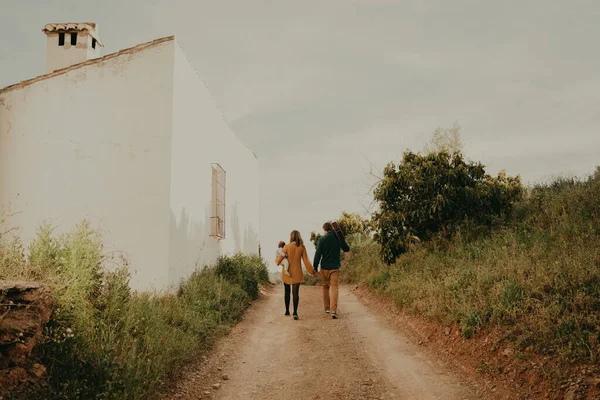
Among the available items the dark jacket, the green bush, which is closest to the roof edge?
the dark jacket

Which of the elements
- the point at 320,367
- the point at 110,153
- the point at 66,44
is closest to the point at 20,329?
the point at 320,367

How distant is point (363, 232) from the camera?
22203 millimetres

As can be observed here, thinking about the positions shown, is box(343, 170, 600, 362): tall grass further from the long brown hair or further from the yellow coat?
the long brown hair

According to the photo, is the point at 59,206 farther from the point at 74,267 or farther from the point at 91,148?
the point at 74,267

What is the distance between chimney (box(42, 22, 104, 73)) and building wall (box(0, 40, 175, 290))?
2808 millimetres

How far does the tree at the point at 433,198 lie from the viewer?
414 inches

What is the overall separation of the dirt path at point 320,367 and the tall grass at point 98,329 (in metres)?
0.45

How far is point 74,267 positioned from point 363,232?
1781 centimetres

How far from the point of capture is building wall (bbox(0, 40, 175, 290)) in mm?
8953

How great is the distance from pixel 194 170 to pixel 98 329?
5878 mm

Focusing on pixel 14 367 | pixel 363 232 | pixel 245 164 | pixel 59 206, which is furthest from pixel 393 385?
pixel 363 232

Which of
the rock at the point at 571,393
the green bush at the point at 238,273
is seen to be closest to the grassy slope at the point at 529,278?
the rock at the point at 571,393

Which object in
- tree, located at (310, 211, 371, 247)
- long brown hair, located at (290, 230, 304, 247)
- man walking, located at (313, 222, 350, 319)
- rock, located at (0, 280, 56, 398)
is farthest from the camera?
tree, located at (310, 211, 371, 247)

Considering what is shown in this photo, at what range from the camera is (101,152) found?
915 cm
